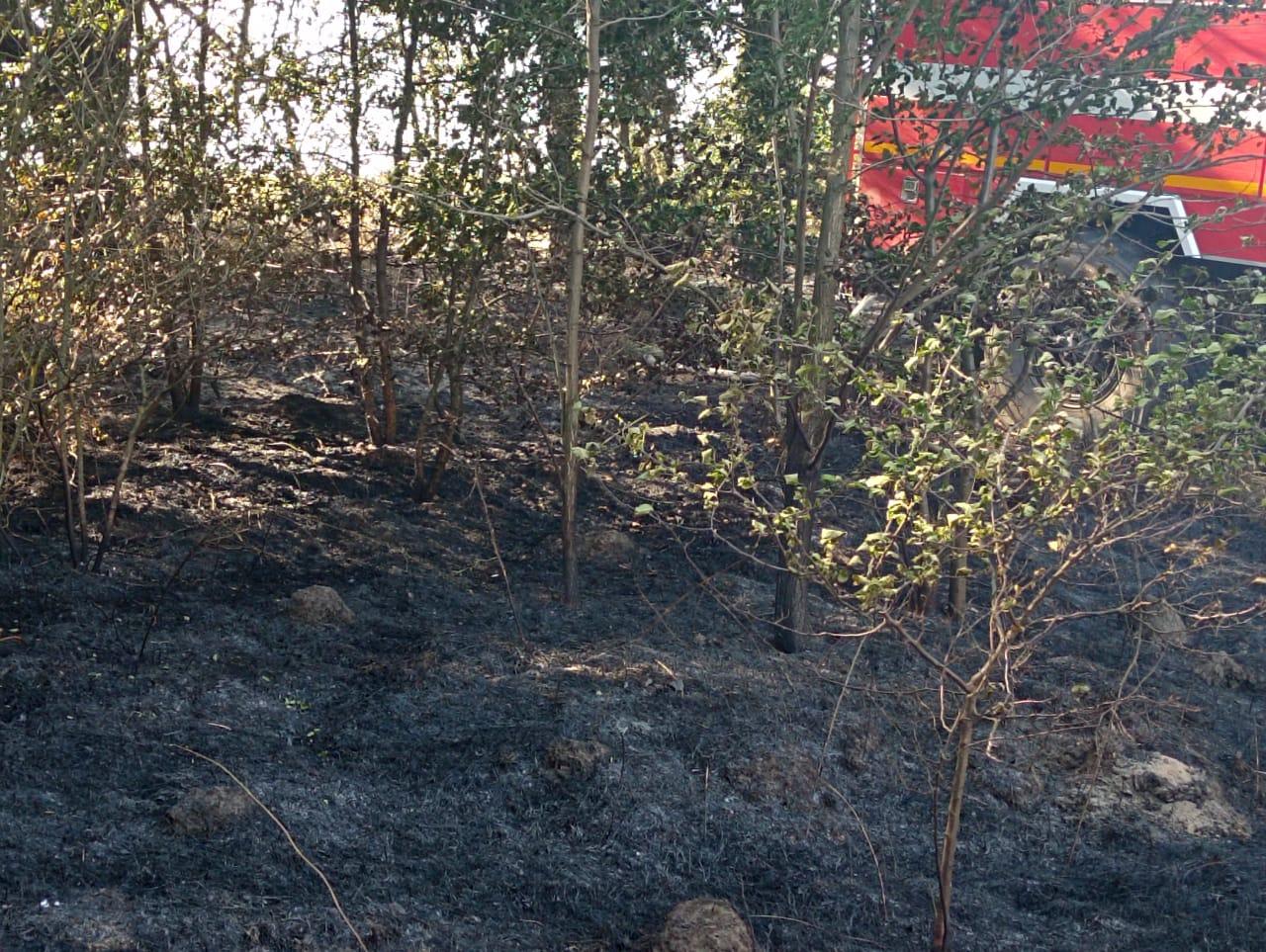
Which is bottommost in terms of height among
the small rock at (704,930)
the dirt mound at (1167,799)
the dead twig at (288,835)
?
the dirt mound at (1167,799)

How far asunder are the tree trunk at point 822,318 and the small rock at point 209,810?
239 centimetres

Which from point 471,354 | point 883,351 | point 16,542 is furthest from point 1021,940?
point 16,542

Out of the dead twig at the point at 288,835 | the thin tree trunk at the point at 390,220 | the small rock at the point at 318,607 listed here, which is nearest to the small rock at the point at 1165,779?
the dead twig at the point at 288,835

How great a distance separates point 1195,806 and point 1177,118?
2985 mm

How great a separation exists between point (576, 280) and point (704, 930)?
3.12 m

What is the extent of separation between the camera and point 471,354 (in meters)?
7.09

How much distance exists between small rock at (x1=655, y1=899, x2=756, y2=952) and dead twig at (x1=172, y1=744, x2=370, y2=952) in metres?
0.89

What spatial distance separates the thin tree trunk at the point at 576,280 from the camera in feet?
19.2

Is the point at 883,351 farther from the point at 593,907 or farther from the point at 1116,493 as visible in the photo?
the point at 593,907

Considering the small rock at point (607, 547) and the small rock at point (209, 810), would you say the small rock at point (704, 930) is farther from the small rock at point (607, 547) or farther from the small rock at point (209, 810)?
the small rock at point (607, 547)

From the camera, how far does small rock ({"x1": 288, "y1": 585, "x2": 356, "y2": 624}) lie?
6125 millimetres

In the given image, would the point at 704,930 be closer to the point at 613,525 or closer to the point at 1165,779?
the point at 1165,779

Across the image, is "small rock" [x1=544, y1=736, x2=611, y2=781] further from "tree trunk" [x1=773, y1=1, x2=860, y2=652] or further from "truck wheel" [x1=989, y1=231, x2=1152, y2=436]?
"truck wheel" [x1=989, y1=231, x2=1152, y2=436]

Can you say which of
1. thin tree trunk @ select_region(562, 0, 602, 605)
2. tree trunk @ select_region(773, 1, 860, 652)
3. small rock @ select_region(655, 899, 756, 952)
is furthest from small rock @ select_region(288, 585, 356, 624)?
small rock @ select_region(655, 899, 756, 952)
